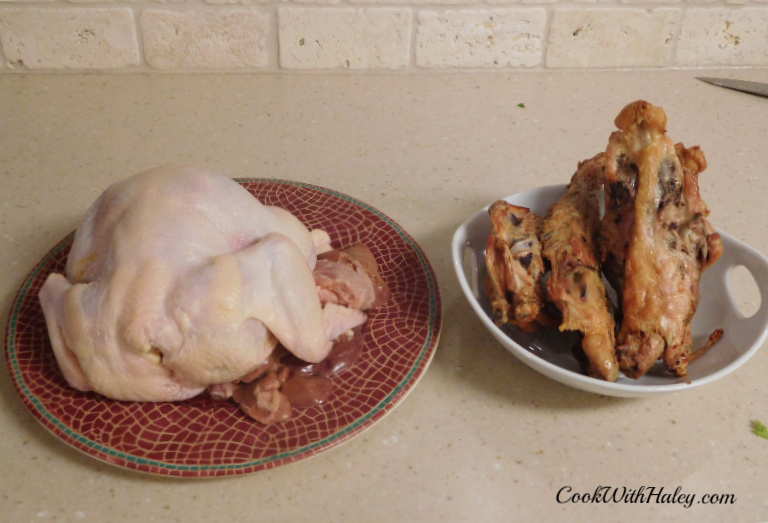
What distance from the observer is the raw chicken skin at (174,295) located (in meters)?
0.82

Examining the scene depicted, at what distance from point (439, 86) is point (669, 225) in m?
1.02

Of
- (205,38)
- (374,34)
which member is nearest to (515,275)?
(374,34)

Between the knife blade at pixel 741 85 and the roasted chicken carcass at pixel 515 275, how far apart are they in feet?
3.93

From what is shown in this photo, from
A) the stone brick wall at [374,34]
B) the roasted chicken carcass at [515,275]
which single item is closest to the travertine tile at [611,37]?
the stone brick wall at [374,34]

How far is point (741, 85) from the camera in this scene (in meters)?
1.82

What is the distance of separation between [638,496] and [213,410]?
0.56 m

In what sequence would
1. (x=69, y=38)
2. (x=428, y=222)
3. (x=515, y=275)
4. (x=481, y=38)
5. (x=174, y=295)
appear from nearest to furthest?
(x=174, y=295)
(x=515, y=275)
(x=428, y=222)
(x=69, y=38)
(x=481, y=38)

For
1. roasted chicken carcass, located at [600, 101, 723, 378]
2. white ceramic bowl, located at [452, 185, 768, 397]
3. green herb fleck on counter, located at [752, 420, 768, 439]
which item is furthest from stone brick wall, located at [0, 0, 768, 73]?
green herb fleck on counter, located at [752, 420, 768, 439]

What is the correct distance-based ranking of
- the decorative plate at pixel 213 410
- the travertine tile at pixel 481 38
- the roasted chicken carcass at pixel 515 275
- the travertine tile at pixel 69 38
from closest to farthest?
the decorative plate at pixel 213 410
the roasted chicken carcass at pixel 515 275
the travertine tile at pixel 69 38
the travertine tile at pixel 481 38

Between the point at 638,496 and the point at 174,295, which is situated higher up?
the point at 174,295

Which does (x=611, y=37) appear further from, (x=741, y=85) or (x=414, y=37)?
(x=414, y=37)

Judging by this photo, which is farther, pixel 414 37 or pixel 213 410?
pixel 414 37

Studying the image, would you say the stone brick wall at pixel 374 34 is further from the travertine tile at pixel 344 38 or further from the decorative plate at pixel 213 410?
the decorative plate at pixel 213 410

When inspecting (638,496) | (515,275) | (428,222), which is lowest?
(638,496)
